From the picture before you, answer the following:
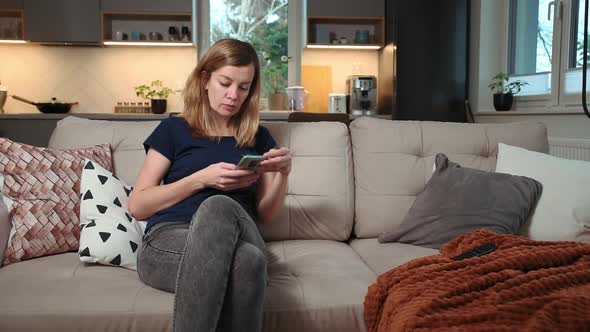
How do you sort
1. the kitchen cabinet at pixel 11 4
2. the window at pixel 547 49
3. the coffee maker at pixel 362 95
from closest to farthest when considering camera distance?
the window at pixel 547 49
the kitchen cabinet at pixel 11 4
the coffee maker at pixel 362 95

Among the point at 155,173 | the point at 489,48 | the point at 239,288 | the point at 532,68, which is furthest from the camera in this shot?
the point at 489,48

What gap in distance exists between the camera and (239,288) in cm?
122

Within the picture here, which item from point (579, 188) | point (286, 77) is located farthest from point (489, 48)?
point (579, 188)

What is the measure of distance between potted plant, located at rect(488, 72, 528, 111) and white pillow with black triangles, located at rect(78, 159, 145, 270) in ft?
9.35

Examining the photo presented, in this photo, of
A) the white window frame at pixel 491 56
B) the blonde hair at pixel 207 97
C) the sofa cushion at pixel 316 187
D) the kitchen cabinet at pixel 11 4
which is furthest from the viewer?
the kitchen cabinet at pixel 11 4

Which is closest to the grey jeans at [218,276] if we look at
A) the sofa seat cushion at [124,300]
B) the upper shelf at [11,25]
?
the sofa seat cushion at [124,300]

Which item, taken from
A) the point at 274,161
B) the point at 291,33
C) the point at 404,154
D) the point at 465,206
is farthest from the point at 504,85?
the point at 274,161

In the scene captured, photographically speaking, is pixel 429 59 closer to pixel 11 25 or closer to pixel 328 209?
pixel 328 209

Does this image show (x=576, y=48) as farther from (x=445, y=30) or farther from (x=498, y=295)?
(x=498, y=295)

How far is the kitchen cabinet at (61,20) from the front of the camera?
432 centimetres

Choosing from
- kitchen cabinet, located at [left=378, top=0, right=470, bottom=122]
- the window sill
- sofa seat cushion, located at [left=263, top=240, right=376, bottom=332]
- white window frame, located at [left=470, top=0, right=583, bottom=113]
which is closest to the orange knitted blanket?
Result: sofa seat cushion, located at [left=263, top=240, right=376, bottom=332]

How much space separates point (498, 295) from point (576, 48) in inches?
105

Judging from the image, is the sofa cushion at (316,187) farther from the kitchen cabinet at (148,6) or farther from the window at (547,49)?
the kitchen cabinet at (148,6)

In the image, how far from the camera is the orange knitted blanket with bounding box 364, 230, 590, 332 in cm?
99
